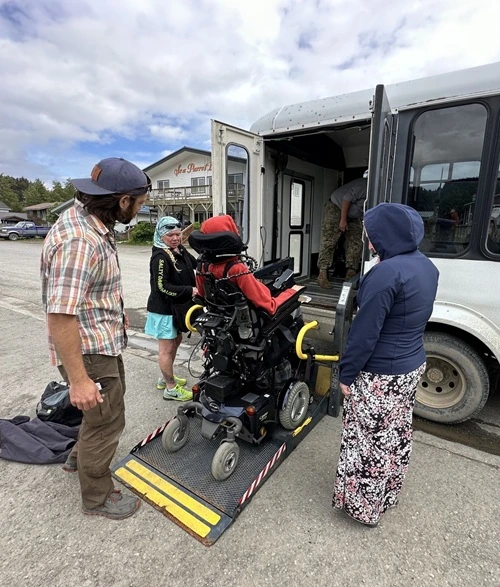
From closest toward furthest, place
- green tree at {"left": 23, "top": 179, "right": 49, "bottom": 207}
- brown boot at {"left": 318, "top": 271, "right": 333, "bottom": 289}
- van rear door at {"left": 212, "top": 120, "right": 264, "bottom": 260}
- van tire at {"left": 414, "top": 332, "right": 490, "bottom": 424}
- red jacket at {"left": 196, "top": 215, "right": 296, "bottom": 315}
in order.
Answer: red jacket at {"left": 196, "top": 215, "right": 296, "bottom": 315} → van tire at {"left": 414, "top": 332, "right": 490, "bottom": 424} → van rear door at {"left": 212, "top": 120, "right": 264, "bottom": 260} → brown boot at {"left": 318, "top": 271, "right": 333, "bottom": 289} → green tree at {"left": 23, "top": 179, "right": 49, "bottom": 207}

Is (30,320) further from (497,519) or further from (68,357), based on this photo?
(497,519)

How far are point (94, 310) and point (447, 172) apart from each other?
10.1 feet

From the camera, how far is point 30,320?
673 centimetres

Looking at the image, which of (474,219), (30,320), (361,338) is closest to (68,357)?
(361,338)

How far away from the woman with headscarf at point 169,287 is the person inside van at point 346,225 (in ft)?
8.26

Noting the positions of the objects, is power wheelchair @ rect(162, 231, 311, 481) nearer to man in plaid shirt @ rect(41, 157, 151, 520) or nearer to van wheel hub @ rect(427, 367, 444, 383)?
man in plaid shirt @ rect(41, 157, 151, 520)

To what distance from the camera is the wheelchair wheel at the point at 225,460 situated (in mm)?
2357

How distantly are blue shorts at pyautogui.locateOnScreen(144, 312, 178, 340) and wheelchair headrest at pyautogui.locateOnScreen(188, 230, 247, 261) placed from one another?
4.39 ft

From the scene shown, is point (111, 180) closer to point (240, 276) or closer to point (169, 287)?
point (240, 276)

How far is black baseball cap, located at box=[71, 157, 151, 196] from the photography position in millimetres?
1874

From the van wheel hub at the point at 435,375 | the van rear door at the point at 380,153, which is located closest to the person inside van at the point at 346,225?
the van rear door at the point at 380,153

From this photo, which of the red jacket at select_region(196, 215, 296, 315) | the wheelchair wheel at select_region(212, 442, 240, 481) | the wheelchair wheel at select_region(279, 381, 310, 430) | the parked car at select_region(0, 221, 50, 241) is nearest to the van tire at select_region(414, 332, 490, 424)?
the wheelchair wheel at select_region(279, 381, 310, 430)

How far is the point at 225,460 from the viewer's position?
94.3 inches

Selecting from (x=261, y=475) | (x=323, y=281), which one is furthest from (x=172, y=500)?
(x=323, y=281)
